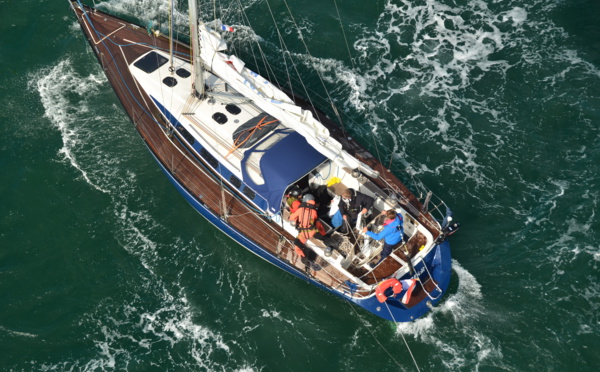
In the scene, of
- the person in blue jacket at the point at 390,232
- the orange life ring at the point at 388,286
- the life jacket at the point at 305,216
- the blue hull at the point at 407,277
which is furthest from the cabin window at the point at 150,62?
the orange life ring at the point at 388,286

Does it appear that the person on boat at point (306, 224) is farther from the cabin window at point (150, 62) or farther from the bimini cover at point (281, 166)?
the cabin window at point (150, 62)

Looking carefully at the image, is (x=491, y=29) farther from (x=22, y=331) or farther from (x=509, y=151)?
(x=22, y=331)

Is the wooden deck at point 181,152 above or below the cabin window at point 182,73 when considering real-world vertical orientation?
below

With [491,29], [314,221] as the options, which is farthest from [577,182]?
[314,221]

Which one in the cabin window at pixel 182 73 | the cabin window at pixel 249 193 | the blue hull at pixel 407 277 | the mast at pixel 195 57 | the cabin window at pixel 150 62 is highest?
the mast at pixel 195 57

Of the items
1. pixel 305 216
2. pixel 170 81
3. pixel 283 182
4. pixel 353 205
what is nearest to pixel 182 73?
pixel 170 81
